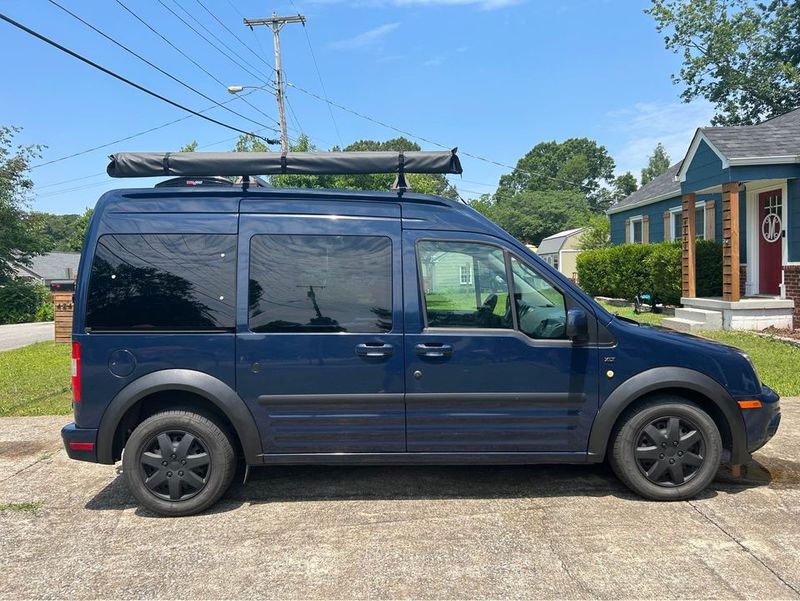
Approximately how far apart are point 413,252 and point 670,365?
1.89 meters

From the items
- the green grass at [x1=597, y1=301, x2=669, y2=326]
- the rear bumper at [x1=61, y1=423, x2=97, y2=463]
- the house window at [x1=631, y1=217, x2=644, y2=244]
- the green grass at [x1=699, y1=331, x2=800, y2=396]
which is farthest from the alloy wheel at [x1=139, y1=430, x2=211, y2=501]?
the house window at [x1=631, y1=217, x2=644, y2=244]

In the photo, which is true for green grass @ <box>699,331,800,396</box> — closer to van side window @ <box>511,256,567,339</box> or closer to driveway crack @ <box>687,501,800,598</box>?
driveway crack @ <box>687,501,800,598</box>

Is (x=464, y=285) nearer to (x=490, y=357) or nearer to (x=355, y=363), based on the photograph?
(x=490, y=357)

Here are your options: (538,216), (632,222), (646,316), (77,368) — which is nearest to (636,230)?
(632,222)

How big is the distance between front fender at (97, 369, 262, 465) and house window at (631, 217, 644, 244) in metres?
20.5

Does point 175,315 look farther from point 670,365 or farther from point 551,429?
point 670,365

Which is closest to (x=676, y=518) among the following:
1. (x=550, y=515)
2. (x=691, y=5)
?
(x=550, y=515)

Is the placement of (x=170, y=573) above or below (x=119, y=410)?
below

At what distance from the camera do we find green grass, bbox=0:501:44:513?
4168mm

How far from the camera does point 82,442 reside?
13.0 feet

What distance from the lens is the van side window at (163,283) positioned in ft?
12.9

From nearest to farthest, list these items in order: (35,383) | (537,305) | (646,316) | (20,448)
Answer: (537,305), (20,448), (35,383), (646,316)

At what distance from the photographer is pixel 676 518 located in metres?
3.77

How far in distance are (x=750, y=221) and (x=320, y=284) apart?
12953mm
